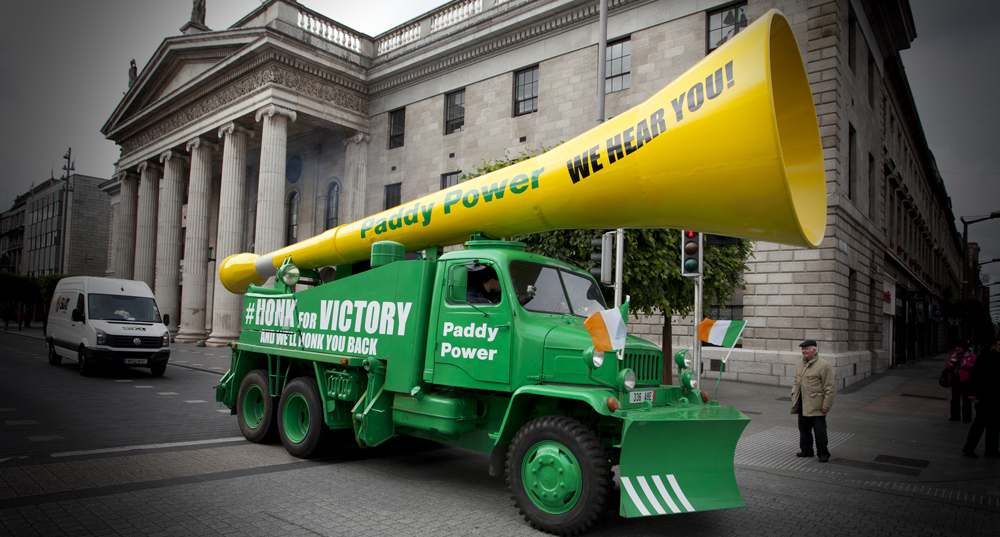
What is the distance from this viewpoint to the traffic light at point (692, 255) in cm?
915

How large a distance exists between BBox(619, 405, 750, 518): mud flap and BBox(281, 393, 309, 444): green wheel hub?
4496 millimetres

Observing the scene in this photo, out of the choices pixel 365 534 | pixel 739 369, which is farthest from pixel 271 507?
pixel 739 369

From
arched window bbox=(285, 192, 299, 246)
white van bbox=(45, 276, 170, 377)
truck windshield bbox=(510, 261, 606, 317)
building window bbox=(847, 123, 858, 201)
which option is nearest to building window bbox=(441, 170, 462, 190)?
arched window bbox=(285, 192, 299, 246)

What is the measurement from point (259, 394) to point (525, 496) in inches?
194

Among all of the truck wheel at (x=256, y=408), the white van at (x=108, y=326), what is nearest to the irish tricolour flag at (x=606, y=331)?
the truck wheel at (x=256, y=408)

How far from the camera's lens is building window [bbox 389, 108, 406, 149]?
2769 centimetres

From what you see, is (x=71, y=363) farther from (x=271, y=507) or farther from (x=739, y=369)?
(x=739, y=369)

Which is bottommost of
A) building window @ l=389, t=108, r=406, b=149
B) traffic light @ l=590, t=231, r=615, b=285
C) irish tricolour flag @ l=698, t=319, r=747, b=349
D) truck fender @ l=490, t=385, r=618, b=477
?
truck fender @ l=490, t=385, r=618, b=477

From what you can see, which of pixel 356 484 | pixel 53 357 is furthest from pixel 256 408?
pixel 53 357

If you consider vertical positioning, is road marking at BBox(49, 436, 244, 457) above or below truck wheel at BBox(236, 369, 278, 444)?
below

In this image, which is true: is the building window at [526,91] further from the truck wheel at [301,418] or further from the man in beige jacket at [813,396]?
the truck wheel at [301,418]

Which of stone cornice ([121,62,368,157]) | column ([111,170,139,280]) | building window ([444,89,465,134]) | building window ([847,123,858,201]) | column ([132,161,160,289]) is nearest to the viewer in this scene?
building window ([847,123,858,201])

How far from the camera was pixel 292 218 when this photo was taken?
1296 inches

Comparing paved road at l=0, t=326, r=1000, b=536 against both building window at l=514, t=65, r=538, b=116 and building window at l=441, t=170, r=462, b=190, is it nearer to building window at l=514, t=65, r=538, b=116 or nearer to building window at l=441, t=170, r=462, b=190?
building window at l=514, t=65, r=538, b=116
